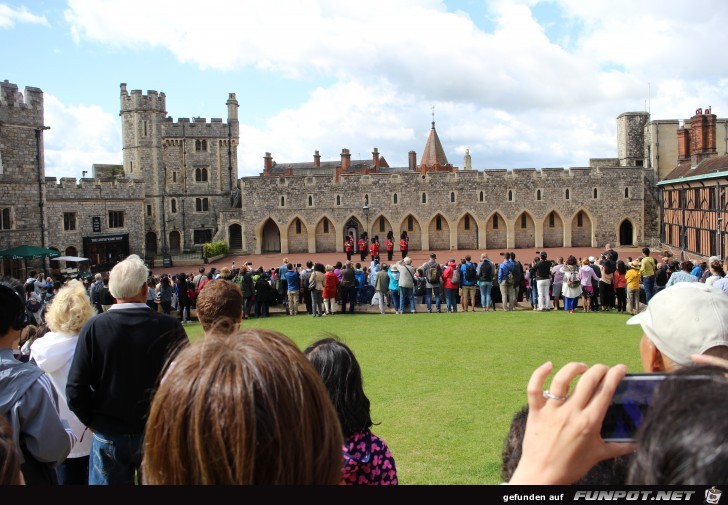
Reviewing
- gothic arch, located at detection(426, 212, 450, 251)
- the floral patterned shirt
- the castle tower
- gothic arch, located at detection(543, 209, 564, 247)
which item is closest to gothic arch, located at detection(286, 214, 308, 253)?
gothic arch, located at detection(426, 212, 450, 251)

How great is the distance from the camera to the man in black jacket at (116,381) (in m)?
3.72

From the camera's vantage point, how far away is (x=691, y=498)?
1168 mm

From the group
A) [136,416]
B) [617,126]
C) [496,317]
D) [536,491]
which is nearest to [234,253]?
[617,126]

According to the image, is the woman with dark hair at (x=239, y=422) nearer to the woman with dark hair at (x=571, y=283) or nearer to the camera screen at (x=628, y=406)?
the camera screen at (x=628, y=406)

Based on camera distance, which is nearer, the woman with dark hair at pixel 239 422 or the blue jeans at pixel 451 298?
the woman with dark hair at pixel 239 422

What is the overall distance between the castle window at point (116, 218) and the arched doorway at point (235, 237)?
25.3 feet

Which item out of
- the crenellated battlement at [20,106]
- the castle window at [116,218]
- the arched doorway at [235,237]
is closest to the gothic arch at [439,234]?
the arched doorway at [235,237]

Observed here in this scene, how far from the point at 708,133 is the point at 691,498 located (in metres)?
37.0

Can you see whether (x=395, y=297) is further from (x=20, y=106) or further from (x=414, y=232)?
(x=414, y=232)

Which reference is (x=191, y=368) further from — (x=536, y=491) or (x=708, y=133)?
(x=708, y=133)

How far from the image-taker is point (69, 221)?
1436 inches

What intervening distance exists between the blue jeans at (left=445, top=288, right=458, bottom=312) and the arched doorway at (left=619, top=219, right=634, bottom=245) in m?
29.1

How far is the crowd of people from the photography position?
1.38 meters

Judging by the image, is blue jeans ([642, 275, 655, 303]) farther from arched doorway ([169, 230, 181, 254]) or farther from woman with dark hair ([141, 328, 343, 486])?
arched doorway ([169, 230, 181, 254])
